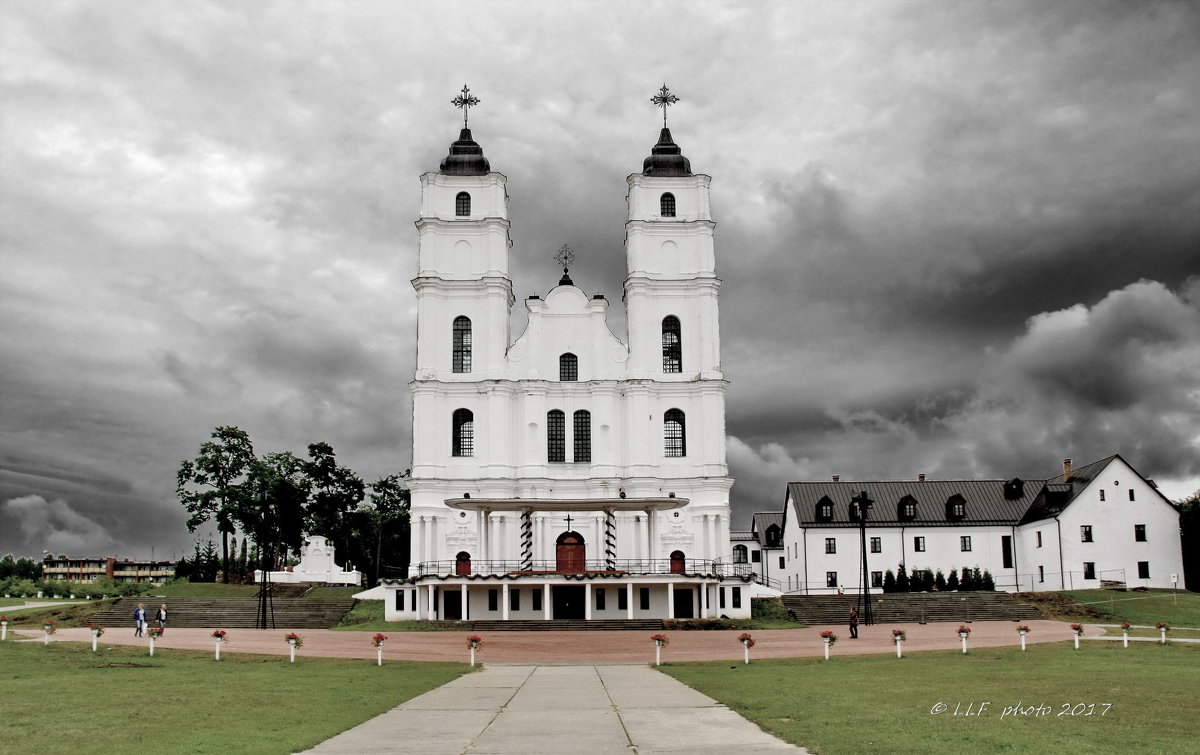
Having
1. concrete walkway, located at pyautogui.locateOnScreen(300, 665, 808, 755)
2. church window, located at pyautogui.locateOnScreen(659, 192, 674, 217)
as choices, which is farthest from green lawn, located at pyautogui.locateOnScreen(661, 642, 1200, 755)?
church window, located at pyautogui.locateOnScreen(659, 192, 674, 217)

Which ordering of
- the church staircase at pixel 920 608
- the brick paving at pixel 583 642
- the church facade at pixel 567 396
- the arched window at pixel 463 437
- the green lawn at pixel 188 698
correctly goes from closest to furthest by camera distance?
the green lawn at pixel 188 698, the brick paving at pixel 583 642, the church staircase at pixel 920 608, the church facade at pixel 567 396, the arched window at pixel 463 437

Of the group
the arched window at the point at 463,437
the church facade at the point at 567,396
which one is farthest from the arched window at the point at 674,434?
the arched window at the point at 463,437

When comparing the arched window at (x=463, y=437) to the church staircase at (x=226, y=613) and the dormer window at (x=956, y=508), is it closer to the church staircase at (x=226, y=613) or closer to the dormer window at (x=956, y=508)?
the church staircase at (x=226, y=613)

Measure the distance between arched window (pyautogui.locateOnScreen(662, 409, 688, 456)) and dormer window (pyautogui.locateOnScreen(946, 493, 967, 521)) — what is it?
64.3 ft

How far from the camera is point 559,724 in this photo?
15930 mm

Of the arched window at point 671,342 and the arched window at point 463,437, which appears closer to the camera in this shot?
the arched window at point 463,437

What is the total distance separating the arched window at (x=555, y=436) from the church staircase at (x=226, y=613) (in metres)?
14.3

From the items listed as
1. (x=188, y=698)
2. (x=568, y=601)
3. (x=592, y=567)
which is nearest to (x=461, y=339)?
(x=592, y=567)

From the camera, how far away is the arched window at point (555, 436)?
2514 inches

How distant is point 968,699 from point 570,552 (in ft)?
144

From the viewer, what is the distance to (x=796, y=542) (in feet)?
242

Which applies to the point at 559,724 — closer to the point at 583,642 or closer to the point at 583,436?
the point at 583,642

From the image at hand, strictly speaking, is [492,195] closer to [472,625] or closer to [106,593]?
[472,625]

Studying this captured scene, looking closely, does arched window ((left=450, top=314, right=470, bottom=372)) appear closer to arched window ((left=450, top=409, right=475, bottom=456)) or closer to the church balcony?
arched window ((left=450, top=409, right=475, bottom=456))
